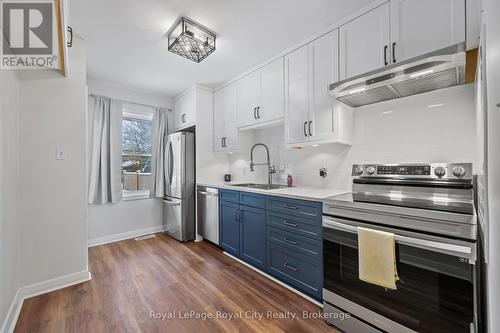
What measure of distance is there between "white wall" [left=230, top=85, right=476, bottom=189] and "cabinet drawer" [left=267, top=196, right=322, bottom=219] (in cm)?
66

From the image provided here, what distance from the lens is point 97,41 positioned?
2.33 meters

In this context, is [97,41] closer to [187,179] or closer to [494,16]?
[187,179]

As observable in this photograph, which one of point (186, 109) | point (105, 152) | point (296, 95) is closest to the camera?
point (296, 95)

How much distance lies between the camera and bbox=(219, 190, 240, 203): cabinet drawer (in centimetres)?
271

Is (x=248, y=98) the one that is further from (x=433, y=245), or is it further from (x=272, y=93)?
(x=433, y=245)

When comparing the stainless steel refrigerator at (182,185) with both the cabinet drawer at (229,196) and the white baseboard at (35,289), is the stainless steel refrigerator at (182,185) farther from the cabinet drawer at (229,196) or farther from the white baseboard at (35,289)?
the white baseboard at (35,289)

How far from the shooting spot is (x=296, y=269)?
6.58 feet

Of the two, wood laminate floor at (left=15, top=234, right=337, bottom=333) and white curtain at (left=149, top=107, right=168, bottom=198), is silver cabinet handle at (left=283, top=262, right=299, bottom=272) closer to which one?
wood laminate floor at (left=15, top=234, right=337, bottom=333)

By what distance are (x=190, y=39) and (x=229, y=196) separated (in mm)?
1789

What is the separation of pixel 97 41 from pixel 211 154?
1.99m

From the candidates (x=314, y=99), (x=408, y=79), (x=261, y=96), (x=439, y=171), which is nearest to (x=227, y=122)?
(x=261, y=96)

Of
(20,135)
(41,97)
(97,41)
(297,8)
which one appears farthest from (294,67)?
(20,135)

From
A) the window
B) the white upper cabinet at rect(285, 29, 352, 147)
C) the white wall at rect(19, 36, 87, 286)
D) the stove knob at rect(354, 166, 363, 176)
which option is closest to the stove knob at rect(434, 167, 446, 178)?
the stove knob at rect(354, 166, 363, 176)

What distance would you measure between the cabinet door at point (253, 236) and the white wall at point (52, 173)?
1689mm
